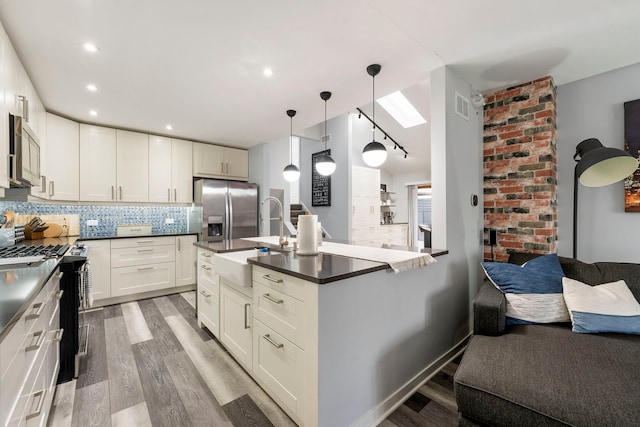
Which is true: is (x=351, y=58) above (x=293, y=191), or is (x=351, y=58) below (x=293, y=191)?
above

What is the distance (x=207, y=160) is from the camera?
15.3 feet

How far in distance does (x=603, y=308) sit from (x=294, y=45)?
2.66 metres

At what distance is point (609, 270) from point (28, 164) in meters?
4.50

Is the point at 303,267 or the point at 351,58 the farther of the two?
the point at 351,58

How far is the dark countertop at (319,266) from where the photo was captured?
55.6 inches

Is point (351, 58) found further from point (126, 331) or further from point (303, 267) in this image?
point (126, 331)

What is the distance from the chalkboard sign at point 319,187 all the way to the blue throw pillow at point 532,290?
4262mm

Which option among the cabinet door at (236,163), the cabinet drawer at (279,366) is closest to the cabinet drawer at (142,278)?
the cabinet door at (236,163)

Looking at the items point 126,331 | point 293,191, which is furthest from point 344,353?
point 293,191

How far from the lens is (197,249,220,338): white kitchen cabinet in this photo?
245 centimetres

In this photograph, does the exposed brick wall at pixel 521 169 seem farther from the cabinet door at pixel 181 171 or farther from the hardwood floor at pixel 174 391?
the cabinet door at pixel 181 171

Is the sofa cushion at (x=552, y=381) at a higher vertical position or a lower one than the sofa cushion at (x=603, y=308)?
lower

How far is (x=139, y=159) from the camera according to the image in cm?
408

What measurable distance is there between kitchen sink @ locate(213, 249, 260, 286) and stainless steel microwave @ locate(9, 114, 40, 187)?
1.53 meters
